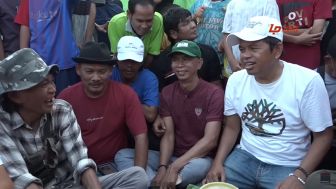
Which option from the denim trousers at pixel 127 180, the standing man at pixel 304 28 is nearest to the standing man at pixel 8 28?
the denim trousers at pixel 127 180

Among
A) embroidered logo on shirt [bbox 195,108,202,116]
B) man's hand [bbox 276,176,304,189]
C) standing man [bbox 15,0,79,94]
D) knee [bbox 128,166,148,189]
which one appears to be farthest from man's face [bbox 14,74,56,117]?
man's hand [bbox 276,176,304,189]

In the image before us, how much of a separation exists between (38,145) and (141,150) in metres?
0.89

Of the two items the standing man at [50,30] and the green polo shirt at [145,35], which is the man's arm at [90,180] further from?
the green polo shirt at [145,35]

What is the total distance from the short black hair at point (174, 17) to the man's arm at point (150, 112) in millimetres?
907

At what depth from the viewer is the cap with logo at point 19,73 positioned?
3.30m

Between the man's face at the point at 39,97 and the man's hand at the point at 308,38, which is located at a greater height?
the man's hand at the point at 308,38

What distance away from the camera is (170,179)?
4027mm

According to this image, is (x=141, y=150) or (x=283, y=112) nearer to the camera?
(x=283, y=112)

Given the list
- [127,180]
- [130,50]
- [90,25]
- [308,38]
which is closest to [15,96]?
[127,180]

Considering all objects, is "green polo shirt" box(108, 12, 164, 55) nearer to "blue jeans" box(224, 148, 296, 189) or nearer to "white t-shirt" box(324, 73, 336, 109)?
"blue jeans" box(224, 148, 296, 189)

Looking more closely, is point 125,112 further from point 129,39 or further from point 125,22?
point 125,22

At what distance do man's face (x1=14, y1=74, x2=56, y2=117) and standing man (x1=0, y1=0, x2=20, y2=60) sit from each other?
1.54m

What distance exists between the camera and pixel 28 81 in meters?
3.33

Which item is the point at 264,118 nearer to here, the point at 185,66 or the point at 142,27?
the point at 185,66
